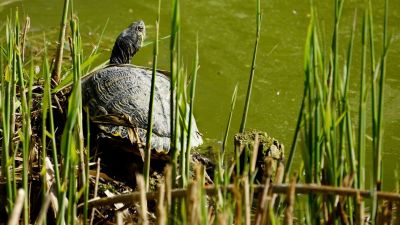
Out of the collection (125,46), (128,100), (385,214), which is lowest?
(385,214)

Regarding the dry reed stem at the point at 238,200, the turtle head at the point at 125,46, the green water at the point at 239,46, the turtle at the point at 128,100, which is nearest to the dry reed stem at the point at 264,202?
the dry reed stem at the point at 238,200

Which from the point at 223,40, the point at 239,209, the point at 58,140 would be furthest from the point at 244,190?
the point at 223,40

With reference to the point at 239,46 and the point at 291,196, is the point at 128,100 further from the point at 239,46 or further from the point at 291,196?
the point at 291,196

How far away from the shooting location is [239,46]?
Result: 4051 millimetres

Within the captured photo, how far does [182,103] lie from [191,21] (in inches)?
104

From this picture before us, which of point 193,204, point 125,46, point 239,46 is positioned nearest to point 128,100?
point 125,46

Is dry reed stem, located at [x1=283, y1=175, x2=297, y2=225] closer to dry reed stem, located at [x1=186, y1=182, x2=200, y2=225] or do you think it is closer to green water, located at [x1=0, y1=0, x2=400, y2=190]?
dry reed stem, located at [x1=186, y1=182, x2=200, y2=225]

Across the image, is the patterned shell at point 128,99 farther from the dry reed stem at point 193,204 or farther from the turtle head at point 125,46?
the dry reed stem at point 193,204

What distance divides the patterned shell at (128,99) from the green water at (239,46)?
0.34 m

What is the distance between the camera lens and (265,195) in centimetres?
132

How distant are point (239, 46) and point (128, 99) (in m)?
1.31

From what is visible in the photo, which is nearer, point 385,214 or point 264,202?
point 264,202

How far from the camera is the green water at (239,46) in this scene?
337 centimetres

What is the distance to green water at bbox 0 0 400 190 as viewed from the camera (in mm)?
3371
